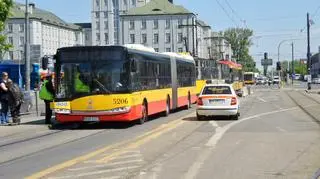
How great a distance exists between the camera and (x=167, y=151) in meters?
14.4

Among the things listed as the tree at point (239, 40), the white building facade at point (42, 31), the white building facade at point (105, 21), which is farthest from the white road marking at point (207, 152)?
the tree at point (239, 40)

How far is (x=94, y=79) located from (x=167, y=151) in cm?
805

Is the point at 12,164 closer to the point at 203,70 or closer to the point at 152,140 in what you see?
the point at 152,140

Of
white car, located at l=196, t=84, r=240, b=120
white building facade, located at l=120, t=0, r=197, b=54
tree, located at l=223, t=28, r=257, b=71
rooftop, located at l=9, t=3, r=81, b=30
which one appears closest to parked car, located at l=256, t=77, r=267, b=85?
white building facade, located at l=120, t=0, r=197, b=54

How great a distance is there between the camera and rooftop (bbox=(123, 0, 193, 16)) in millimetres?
158875

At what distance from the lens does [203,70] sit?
4788cm

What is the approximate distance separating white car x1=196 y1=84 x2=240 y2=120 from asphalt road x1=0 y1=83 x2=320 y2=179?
2.23 meters

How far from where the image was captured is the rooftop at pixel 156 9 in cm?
15888

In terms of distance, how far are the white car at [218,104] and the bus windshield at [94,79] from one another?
419 cm

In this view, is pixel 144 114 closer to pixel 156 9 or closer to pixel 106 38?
pixel 156 9

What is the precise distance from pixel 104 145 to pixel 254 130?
5.68 metres

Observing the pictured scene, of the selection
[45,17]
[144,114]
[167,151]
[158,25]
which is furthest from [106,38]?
[167,151]

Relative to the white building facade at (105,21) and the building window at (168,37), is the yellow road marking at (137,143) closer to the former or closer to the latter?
the white building facade at (105,21)

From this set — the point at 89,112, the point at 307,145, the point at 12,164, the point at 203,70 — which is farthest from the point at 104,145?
the point at 203,70
